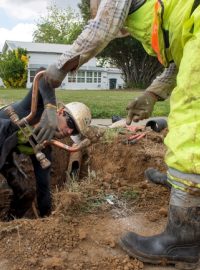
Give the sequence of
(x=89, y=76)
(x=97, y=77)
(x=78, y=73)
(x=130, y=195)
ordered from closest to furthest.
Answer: (x=130, y=195) < (x=78, y=73) < (x=89, y=76) < (x=97, y=77)

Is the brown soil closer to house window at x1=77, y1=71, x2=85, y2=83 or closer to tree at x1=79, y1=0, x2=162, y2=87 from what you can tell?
tree at x1=79, y1=0, x2=162, y2=87

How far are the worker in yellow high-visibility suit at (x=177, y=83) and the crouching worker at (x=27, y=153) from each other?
5.23 feet

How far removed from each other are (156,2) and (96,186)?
153 centimetres

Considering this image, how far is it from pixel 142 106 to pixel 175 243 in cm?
126

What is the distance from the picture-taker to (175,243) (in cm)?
234

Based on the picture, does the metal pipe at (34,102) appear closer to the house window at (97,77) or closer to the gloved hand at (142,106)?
the gloved hand at (142,106)

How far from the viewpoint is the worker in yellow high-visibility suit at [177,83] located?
2.17 meters

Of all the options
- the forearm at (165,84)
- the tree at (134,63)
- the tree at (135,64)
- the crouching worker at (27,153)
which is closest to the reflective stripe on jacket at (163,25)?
the forearm at (165,84)

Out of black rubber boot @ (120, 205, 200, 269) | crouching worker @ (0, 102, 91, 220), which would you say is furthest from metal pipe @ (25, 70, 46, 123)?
black rubber boot @ (120, 205, 200, 269)

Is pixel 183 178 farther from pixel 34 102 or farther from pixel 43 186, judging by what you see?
pixel 43 186

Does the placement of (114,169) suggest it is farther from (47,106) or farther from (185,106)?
(185,106)

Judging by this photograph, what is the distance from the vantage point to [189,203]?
2258 millimetres

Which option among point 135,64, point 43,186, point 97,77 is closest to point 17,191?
point 43,186

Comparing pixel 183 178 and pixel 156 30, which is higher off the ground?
pixel 156 30
